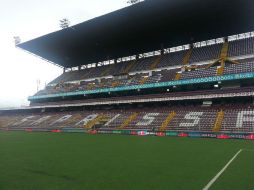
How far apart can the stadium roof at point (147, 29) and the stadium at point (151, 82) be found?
0.58 feet

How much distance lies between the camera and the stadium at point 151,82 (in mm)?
38969

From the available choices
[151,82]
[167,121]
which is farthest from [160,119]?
[151,82]

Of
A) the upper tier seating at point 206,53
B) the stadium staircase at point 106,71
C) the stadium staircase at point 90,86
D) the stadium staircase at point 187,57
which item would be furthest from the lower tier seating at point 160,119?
the stadium staircase at point 106,71

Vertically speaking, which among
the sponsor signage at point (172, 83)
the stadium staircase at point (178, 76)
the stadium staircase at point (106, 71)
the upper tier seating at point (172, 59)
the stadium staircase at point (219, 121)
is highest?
the upper tier seating at point (172, 59)

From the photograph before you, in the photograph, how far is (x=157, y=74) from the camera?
5625 centimetres

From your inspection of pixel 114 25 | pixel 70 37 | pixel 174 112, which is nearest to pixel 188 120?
pixel 174 112

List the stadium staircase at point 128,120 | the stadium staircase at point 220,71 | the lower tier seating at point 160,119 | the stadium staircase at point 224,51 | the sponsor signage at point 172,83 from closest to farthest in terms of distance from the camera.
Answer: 1. the lower tier seating at point 160,119
2. the sponsor signage at point 172,83
3. the stadium staircase at point 220,71
4. the stadium staircase at point 128,120
5. the stadium staircase at point 224,51

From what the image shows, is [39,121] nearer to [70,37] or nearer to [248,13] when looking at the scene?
[70,37]

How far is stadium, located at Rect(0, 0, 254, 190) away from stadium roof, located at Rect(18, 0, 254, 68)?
0.18 m

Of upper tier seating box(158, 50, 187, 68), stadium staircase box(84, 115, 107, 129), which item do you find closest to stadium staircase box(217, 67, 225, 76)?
upper tier seating box(158, 50, 187, 68)

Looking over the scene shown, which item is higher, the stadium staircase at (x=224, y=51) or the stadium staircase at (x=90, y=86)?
the stadium staircase at (x=224, y=51)

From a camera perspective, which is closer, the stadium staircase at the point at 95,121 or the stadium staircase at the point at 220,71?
the stadium staircase at the point at 220,71

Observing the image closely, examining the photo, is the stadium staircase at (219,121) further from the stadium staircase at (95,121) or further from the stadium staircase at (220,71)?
the stadium staircase at (95,121)

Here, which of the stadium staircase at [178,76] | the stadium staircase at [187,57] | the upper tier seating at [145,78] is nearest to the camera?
the upper tier seating at [145,78]
